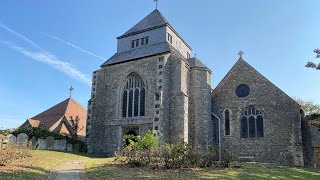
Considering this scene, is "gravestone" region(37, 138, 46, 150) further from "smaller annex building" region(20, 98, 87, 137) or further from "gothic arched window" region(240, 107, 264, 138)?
"gothic arched window" region(240, 107, 264, 138)

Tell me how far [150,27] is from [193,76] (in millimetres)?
6738

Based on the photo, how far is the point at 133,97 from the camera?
2625cm

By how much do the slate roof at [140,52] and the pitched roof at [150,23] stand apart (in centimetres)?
210

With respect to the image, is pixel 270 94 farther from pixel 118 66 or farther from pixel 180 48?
pixel 118 66

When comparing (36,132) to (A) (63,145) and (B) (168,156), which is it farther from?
(B) (168,156)

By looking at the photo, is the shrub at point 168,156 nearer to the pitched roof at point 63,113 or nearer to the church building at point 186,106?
the church building at point 186,106

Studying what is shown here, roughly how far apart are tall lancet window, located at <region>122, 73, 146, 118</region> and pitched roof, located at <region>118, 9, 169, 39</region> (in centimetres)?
537

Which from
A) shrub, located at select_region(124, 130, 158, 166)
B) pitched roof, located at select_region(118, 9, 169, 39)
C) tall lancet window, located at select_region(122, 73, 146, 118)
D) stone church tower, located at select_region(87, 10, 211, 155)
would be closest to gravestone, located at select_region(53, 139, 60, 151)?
stone church tower, located at select_region(87, 10, 211, 155)

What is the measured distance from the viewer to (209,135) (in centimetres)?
2559

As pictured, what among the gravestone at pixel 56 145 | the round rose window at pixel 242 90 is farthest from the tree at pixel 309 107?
the gravestone at pixel 56 145

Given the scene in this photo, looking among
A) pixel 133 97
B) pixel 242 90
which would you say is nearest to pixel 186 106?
pixel 133 97

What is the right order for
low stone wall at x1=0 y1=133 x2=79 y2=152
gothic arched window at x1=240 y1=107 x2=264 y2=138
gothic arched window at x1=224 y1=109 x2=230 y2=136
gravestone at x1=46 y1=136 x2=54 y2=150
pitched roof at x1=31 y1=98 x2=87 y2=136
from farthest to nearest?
pitched roof at x1=31 y1=98 x2=87 y2=136 < gravestone at x1=46 y1=136 x2=54 y2=150 < gothic arched window at x1=224 y1=109 x2=230 y2=136 < gothic arched window at x1=240 y1=107 x2=264 y2=138 < low stone wall at x1=0 y1=133 x2=79 y2=152

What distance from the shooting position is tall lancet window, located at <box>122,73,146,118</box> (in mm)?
25781

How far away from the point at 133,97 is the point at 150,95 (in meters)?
2.02
